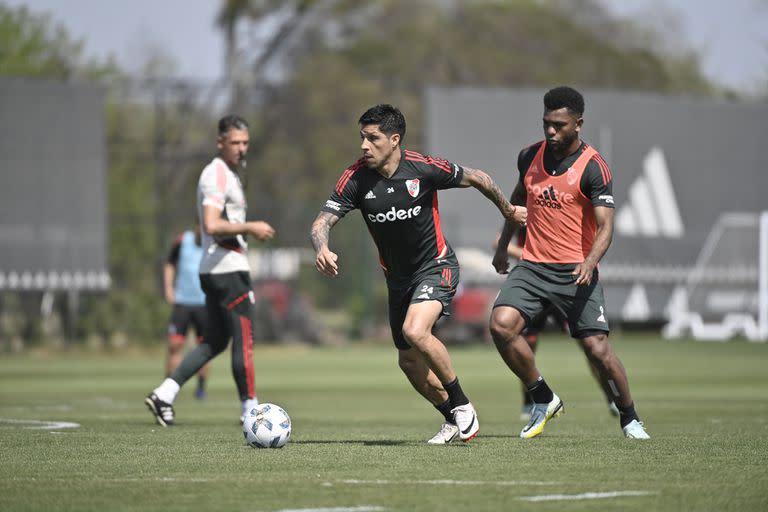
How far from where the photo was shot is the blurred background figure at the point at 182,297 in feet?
54.8

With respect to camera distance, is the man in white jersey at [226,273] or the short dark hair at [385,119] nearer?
the short dark hair at [385,119]

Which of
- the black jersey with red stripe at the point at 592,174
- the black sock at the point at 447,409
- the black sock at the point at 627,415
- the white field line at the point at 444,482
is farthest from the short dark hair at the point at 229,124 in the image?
the white field line at the point at 444,482

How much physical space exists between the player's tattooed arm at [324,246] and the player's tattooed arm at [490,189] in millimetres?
981

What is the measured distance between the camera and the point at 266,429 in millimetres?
9117

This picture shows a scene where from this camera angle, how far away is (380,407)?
15828 millimetres

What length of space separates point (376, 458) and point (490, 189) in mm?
2289

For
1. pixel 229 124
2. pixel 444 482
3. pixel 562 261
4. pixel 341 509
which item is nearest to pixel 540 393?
pixel 562 261

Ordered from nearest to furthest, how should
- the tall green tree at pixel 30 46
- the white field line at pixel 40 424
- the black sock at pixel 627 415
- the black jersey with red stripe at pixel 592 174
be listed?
the black jersey with red stripe at pixel 592 174, the black sock at pixel 627 415, the white field line at pixel 40 424, the tall green tree at pixel 30 46

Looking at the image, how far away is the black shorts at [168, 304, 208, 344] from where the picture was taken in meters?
16.7

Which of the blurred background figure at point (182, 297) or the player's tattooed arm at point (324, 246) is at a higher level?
the player's tattooed arm at point (324, 246)

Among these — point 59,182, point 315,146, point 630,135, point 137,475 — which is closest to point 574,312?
point 137,475

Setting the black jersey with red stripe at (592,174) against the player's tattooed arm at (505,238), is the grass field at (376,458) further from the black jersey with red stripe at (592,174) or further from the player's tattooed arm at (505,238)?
the black jersey with red stripe at (592,174)

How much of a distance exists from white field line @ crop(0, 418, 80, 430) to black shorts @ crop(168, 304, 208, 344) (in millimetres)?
4618

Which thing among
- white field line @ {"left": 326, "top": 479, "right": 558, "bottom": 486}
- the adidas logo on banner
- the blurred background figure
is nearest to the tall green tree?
the adidas logo on banner
